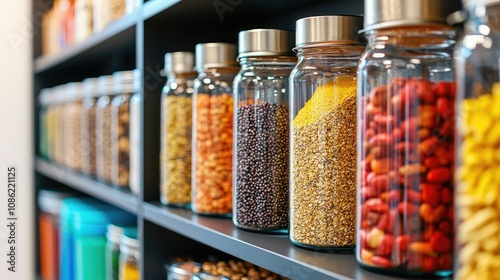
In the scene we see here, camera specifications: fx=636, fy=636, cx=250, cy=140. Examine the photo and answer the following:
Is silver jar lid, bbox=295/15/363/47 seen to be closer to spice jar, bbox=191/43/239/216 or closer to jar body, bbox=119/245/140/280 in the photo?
spice jar, bbox=191/43/239/216

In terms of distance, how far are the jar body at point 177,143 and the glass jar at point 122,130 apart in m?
0.27

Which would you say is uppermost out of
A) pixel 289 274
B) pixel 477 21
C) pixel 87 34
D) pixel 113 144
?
pixel 87 34

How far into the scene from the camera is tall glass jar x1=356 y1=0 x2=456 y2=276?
1.99 ft

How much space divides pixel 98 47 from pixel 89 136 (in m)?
0.25

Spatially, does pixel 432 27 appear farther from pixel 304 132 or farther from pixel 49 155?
pixel 49 155

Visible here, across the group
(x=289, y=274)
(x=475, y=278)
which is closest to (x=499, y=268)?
(x=475, y=278)

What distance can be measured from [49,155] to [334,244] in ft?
5.45

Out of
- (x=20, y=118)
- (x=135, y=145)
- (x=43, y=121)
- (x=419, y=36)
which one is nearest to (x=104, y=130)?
(x=135, y=145)

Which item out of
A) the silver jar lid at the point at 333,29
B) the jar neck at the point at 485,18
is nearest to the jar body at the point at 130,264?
the silver jar lid at the point at 333,29

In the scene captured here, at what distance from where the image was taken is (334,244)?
30.3 inches

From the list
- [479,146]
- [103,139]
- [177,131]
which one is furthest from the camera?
[103,139]

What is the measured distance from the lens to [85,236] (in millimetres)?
1730

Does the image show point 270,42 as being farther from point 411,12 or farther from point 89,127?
point 89,127

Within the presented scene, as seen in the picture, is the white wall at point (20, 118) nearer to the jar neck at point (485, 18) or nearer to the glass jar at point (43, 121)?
the glass jar at point (43, 121)
